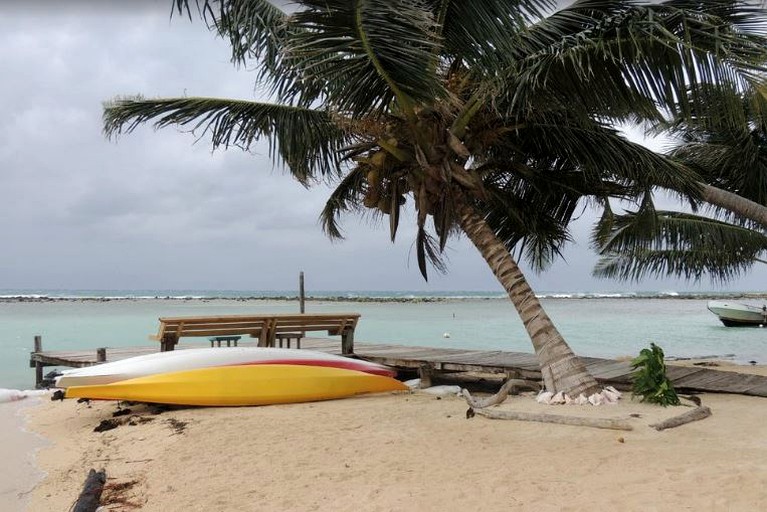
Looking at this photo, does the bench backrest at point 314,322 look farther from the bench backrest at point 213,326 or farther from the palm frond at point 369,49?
the palm frond at point 369,49

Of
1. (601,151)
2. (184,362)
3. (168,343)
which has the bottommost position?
(184,362)

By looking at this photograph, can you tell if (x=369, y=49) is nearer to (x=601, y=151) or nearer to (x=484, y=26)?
(x=484, y=26)

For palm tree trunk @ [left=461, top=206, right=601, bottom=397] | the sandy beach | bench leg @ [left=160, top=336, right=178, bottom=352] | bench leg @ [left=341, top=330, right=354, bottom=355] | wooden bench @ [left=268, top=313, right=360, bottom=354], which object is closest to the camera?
the sandy beach

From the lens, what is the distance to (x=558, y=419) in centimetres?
551

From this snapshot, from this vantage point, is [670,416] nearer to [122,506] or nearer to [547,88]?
[547,88]

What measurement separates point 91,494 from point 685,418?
4.93m

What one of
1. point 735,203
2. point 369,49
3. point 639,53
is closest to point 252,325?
point 369,49

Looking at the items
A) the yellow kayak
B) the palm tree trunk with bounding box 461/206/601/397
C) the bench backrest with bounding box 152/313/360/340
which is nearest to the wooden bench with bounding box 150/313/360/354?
the bench backrest with bounding box 152/313/360/340

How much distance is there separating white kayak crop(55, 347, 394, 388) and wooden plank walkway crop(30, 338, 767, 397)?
1668mm

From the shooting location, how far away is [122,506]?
148 inches

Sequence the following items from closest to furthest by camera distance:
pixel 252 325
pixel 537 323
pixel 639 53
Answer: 1. pixel 639 53
2. pixel 537 323
3. pixel 252 325

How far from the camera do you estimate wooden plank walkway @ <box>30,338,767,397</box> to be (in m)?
7.25

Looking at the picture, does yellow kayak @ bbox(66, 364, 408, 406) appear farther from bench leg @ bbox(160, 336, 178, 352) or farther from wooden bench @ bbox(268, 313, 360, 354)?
wooden bench @ bbox(268, 313, 360, 354)

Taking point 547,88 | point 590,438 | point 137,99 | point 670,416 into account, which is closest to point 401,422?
point 590,438
